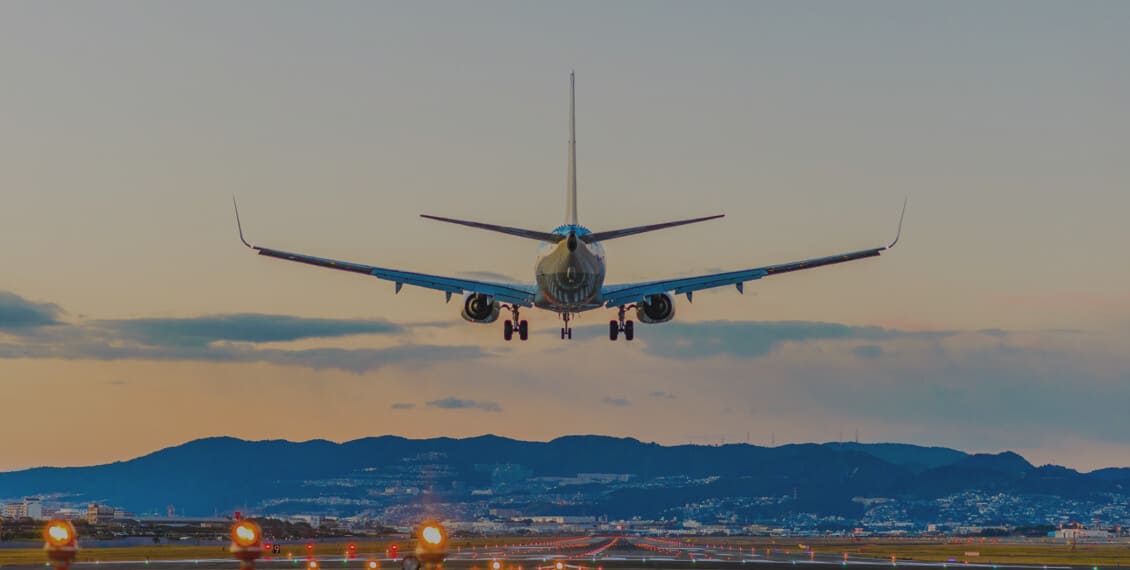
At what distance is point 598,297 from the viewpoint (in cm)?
8188

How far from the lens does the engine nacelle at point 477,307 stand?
8781 cm

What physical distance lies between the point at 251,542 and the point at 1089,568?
107 m

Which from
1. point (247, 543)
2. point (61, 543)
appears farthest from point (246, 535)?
point (61, 543)

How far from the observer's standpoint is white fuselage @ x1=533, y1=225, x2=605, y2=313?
3019 inches

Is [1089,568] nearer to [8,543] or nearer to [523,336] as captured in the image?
[523,336]

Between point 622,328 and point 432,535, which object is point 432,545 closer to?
point 432,535

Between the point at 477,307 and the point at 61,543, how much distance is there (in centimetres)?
7001

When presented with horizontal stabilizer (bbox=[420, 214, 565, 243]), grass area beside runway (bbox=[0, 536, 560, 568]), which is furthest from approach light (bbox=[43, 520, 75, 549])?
grass area beside runway (bbox=[0, 536, 560, 568])

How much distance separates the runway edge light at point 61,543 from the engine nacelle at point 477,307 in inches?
2729

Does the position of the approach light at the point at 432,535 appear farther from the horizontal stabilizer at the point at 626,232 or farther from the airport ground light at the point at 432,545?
the horizontal stabilizer at the point at 626,232

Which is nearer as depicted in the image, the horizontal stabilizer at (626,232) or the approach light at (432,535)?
the approach light at (432,535)

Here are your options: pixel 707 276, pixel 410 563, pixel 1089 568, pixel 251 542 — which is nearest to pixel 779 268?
pixel 707 276

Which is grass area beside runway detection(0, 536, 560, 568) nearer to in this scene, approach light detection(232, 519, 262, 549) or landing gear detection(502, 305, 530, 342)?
landing gear detection(502, 305, 530, 342)

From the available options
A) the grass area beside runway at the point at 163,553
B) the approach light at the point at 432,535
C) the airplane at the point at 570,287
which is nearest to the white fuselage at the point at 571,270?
the airplane at the point at 570,287
